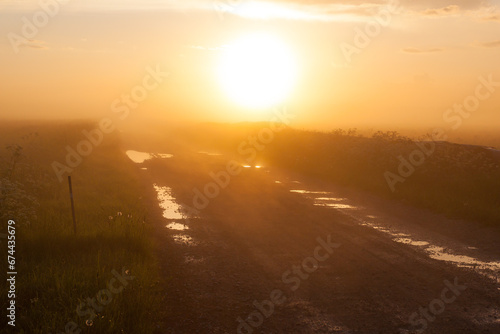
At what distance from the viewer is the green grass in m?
5.75

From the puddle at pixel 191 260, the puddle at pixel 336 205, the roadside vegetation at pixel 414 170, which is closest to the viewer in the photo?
the puddle at pixel 191 260

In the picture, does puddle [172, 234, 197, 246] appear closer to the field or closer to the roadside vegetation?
the field

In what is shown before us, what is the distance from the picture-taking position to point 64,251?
341 inches

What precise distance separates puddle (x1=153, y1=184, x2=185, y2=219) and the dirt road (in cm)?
34

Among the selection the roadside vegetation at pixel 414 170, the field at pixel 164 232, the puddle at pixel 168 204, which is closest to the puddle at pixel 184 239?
the field at pixel 164 232

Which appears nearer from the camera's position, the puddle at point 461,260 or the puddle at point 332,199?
the puddle at point 461,260

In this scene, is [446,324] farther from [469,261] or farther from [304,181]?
[304,181]

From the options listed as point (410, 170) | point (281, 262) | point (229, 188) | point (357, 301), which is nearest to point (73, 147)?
point (229, 188)

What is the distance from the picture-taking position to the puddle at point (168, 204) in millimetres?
12816

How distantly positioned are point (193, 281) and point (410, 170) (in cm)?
1529

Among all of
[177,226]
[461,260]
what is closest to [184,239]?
[177,226]

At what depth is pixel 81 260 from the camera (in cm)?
805

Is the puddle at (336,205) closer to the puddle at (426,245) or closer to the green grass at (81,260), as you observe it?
the puddle at (426,245)

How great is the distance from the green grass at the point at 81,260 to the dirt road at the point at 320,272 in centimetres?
48
